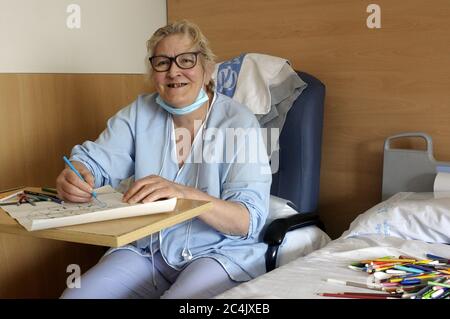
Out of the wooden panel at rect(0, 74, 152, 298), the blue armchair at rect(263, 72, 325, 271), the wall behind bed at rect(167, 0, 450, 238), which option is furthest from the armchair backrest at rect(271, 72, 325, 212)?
the wooden panel at rect(0, 74, 152, 298)

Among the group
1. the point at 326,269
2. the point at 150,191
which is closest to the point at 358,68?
the point at 326,269

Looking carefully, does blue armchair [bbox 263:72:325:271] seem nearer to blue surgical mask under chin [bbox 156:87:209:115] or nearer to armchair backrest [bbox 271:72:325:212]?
armchair backrest [bbox 271:72:325:212]

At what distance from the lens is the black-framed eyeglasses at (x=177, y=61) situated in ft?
5.32

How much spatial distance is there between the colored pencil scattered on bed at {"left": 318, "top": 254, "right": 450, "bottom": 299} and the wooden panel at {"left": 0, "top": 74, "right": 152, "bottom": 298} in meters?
1.12

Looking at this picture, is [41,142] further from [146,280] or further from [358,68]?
[358,68]

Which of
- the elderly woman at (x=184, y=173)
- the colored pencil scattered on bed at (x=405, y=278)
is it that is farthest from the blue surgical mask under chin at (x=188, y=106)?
the colored pencil scattered on bed at (x=405, y=278)

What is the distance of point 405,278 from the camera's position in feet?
4.00

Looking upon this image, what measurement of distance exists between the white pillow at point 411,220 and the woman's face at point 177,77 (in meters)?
0.70

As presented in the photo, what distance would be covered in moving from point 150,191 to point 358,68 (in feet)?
3.95

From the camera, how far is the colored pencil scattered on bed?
44.7 inches

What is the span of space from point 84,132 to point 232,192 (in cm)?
96

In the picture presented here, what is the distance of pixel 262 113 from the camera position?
1.99m

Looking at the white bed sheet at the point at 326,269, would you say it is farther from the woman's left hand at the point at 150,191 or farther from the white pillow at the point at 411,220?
the woman's left hand at the point at 150,191
